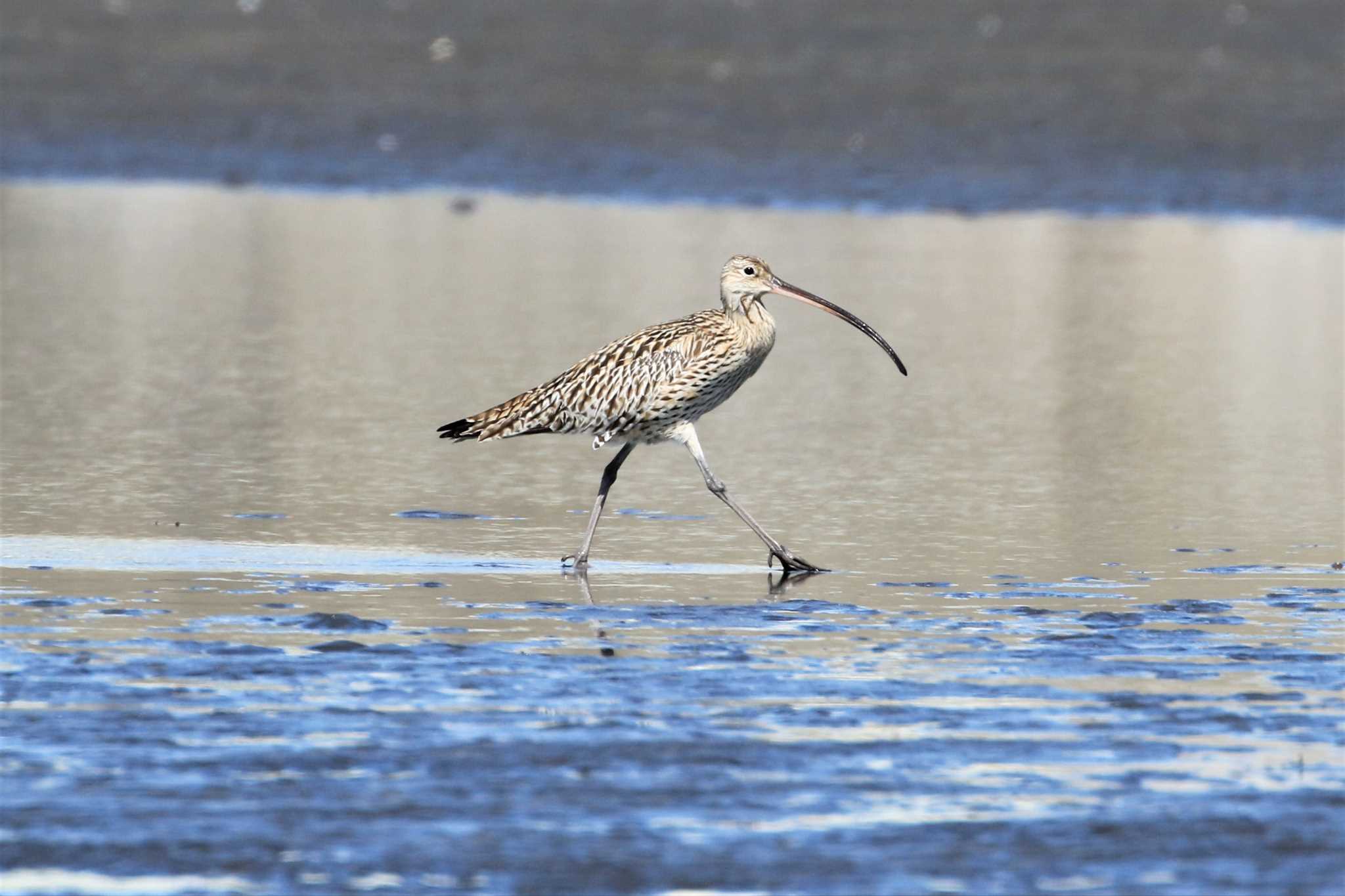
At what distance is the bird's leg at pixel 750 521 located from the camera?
7977mm

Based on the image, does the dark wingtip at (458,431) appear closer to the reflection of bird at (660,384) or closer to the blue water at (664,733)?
the reflection of bird at (660,384)

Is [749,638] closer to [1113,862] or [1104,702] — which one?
[1104,702]

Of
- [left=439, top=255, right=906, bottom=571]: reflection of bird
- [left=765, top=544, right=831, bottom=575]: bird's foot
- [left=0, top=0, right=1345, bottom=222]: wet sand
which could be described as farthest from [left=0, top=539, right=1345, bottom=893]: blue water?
[left=0, top=0, right=1345, bottom=222]: wet sand

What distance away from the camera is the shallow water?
4887 mm

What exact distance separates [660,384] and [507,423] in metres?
0.65

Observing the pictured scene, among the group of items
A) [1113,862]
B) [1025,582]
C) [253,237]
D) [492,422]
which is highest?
[253,237]

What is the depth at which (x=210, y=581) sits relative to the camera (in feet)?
24.6

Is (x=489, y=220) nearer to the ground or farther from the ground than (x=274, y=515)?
farther from the ground

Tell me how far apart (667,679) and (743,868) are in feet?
5.09

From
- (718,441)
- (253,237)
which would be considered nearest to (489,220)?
(253,237)

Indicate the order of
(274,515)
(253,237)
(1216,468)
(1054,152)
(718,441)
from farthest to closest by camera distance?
(1054,152), (253,237), (718,441), (1216,468), (274,515)

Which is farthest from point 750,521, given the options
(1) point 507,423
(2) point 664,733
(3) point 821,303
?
(2) point 664,733

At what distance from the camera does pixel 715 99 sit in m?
21.7

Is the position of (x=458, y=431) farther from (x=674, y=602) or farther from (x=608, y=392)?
(x=674, y=602)
